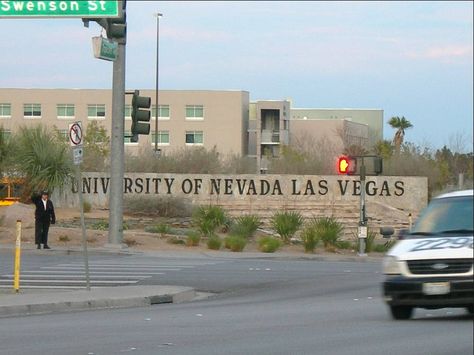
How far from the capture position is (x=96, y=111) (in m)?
87.7

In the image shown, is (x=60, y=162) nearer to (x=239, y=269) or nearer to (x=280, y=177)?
(x=280, y=177)

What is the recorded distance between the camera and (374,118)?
11669cm

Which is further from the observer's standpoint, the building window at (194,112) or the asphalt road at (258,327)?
the building window at (194,112)

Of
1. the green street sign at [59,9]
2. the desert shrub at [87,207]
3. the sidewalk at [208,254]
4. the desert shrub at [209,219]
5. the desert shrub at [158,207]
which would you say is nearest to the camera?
the green street sign at [59,9]

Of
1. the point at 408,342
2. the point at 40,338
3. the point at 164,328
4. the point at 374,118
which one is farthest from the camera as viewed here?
the point at 374,118

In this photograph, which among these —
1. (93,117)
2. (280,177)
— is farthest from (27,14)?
(93,117)

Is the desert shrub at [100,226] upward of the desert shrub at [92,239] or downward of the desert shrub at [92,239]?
upward

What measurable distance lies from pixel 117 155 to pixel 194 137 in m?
57.7

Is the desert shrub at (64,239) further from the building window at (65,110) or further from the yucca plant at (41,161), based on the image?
the building window at (65,110)

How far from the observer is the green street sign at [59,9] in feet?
74.0

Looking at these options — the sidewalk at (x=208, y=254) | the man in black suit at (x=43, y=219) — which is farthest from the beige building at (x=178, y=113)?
the man in black suit at (x=43, y=219)

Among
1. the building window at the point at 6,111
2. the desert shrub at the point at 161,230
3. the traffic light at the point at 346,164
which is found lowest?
the desert shrub at the point at 161,230

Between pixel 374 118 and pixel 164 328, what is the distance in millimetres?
103042

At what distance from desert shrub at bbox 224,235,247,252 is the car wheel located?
67.8 feet
